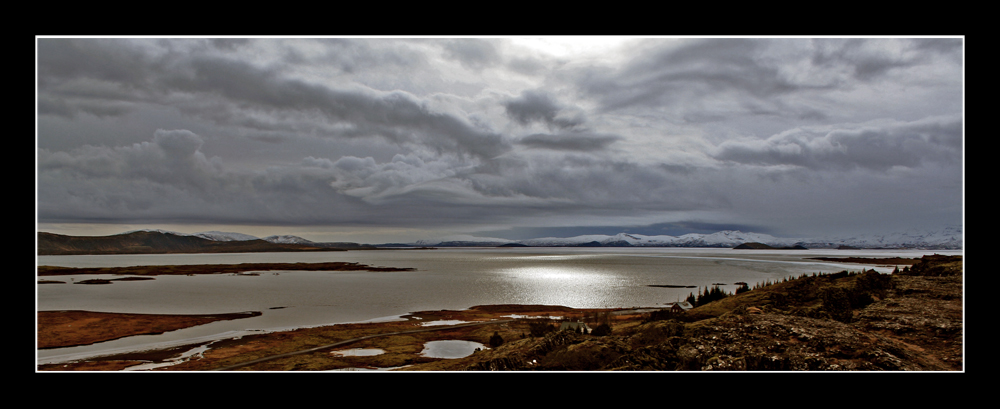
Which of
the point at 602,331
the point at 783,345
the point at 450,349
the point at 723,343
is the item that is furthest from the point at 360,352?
the point at 783,345

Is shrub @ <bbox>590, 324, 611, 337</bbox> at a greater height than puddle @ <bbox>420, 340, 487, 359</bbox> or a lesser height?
greater

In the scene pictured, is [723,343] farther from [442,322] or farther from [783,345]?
[442,322]

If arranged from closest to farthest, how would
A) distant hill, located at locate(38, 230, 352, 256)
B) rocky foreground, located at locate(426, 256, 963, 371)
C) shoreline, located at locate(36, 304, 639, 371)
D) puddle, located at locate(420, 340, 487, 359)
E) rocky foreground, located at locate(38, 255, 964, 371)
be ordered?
rocky foreground, located at locate(426, 256, 963, 371)
rocky foreground, located at locate(38, 255, 964, 371)
shoreline, located at locate(36, 304, 639, 371)
puddle, located at locate(420, 340, 487, 359)
distant hill, located at locate(38, 230, 352, 256)

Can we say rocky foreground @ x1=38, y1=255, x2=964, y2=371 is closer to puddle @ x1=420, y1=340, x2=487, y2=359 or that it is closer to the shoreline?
the shoreline

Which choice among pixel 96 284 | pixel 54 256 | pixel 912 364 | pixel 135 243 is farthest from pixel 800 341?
pixel 135 243

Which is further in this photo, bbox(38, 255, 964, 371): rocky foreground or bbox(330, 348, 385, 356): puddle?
bbox(330, 348, 385, 356): puddle

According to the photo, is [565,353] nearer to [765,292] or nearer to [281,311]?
[765,292]

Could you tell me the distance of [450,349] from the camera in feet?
49.8

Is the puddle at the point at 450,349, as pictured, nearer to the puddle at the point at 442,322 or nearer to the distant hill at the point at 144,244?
the puddle at the point at 442,322

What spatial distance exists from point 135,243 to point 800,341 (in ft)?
637

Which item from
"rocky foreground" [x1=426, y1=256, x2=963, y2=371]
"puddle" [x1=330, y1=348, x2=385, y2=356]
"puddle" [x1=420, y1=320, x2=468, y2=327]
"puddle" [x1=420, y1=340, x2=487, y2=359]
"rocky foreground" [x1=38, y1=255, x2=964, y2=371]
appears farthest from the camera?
"puddle" [x1=420, y1=320, x2=468, y2=327]

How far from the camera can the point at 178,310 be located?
26.2m

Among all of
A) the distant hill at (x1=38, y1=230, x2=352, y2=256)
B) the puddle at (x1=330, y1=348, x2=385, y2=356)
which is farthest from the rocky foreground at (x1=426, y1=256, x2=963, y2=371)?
the distant hill at (x1=38, y1=230, x2=352, y2=256)

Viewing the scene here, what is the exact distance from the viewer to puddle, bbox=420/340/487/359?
46.5ft
